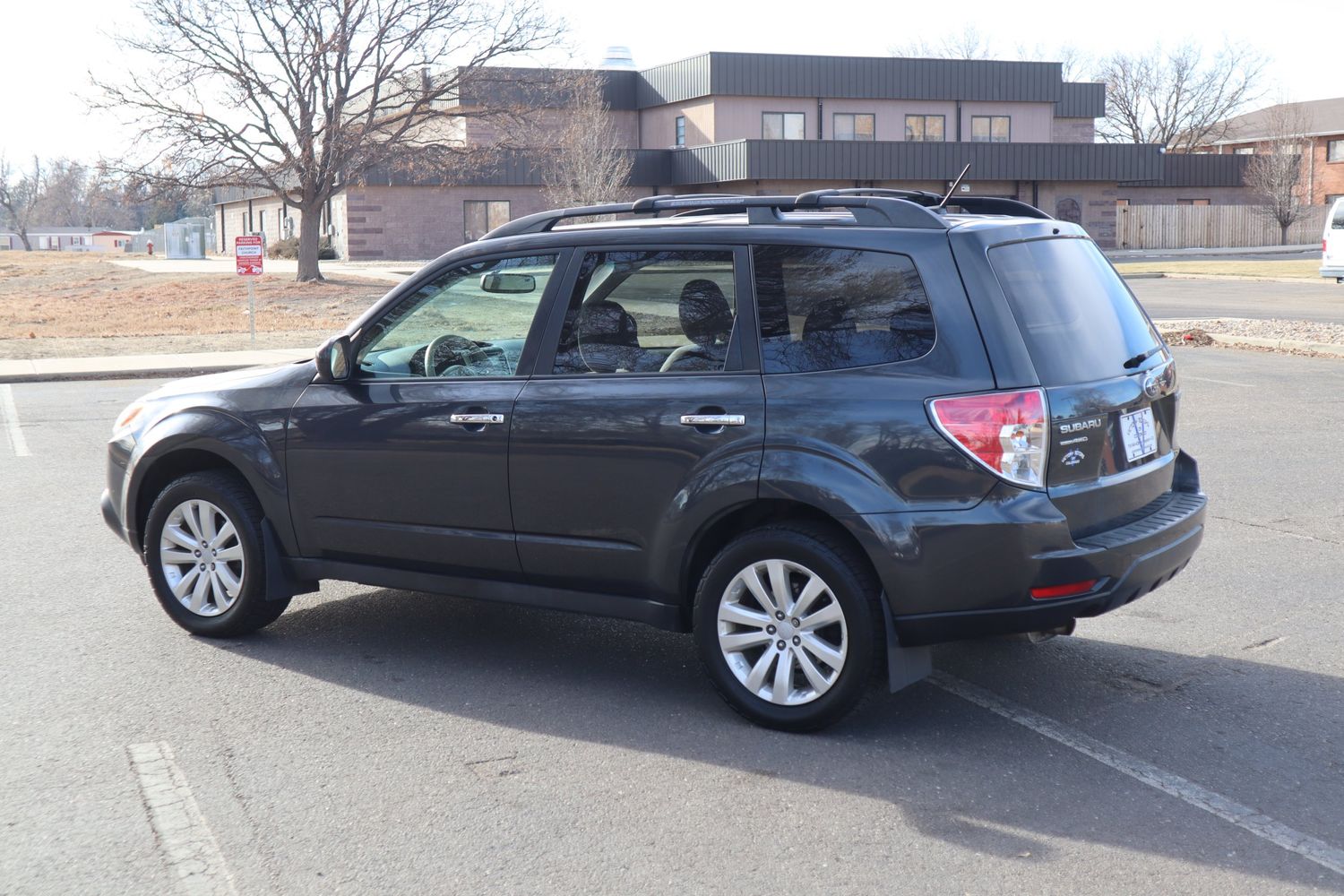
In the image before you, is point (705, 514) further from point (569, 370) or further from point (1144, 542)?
point (1144, 542)

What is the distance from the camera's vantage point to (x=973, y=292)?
4.54 meters

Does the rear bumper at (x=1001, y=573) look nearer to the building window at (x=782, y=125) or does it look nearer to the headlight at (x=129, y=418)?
the headlight at (x=129, y=418)

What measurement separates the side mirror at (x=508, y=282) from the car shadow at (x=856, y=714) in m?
1.56

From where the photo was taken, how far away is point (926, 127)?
55250 mm

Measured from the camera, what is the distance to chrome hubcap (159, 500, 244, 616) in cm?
595

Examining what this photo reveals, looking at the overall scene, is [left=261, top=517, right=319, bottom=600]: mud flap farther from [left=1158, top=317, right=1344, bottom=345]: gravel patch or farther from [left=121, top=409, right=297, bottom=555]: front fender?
[left=1158, top=317, right=1344, bottom=345]: gravel patch

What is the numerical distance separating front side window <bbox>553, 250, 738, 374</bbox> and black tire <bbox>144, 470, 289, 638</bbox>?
1.66m

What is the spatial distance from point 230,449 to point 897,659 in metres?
3.06

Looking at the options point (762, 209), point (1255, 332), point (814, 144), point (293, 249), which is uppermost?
point (814, 144)

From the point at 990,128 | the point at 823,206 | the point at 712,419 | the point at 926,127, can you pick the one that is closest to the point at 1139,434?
the point at 823,206

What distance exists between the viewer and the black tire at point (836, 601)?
4594 mm

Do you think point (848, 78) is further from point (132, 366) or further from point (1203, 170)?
point (132, 366)

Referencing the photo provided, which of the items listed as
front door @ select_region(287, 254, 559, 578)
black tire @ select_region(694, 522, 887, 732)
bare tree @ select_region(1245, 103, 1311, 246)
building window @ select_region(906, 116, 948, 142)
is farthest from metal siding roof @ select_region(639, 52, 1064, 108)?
black tire @ select_region(694, 522, 887, 732)

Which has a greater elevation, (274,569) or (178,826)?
(274,569)
